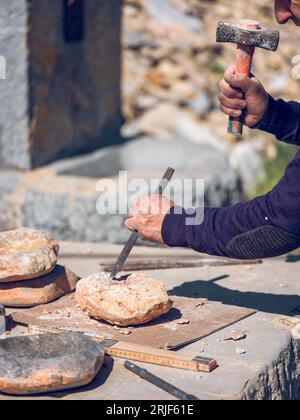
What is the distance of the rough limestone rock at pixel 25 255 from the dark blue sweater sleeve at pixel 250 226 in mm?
503

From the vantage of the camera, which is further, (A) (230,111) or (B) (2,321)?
(A) (230,111)

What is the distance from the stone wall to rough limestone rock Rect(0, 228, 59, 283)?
2.19m

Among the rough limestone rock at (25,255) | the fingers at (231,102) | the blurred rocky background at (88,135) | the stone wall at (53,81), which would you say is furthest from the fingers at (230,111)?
the stone wall at (53,81)

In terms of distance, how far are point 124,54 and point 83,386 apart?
6530 mm

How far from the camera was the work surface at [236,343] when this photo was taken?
3.13 meters

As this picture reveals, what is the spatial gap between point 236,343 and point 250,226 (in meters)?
0.44

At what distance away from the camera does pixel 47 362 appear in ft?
10.1

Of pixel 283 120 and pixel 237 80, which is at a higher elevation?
pixel 237 80

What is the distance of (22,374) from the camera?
303 cm

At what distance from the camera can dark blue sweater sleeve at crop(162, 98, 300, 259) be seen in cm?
350

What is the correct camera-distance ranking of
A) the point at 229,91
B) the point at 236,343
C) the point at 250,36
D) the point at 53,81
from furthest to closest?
the point at 53,81
the point at 229,91
the point at 250,36
the point at 236,343

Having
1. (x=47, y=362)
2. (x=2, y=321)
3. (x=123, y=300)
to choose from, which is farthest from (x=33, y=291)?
(x=47, y=362)

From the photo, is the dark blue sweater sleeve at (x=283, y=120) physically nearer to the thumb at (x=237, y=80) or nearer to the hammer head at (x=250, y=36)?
the thumb at (x=237, y=80)

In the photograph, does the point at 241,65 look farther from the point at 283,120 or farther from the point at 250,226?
the point at 250,226
